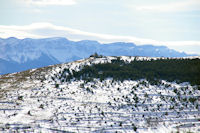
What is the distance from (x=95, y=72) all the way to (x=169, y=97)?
14.6 m

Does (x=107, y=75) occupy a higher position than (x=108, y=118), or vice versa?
(x=107, y=75)

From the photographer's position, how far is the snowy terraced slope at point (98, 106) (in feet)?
60.7

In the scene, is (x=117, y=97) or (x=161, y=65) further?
(x=161, y=65)

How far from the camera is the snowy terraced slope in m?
18.5

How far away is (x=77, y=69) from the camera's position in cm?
3875

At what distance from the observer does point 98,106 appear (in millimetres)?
23078

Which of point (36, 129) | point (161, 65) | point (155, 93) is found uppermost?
point (161, 65)

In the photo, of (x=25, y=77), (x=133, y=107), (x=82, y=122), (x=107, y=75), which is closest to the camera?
(x=82, y=122)

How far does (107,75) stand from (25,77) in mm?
14622

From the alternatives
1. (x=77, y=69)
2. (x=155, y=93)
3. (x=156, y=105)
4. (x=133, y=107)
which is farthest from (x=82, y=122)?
(x=77, y=69)

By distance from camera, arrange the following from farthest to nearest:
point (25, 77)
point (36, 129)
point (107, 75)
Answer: point (25, 77) < point (107, 75) < point (36, 129)

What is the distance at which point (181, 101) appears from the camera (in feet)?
79.1

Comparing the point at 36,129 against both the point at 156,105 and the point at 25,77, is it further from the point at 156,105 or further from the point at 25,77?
the point at 25,77

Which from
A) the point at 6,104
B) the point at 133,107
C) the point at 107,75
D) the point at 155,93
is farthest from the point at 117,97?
the point at 6,104
